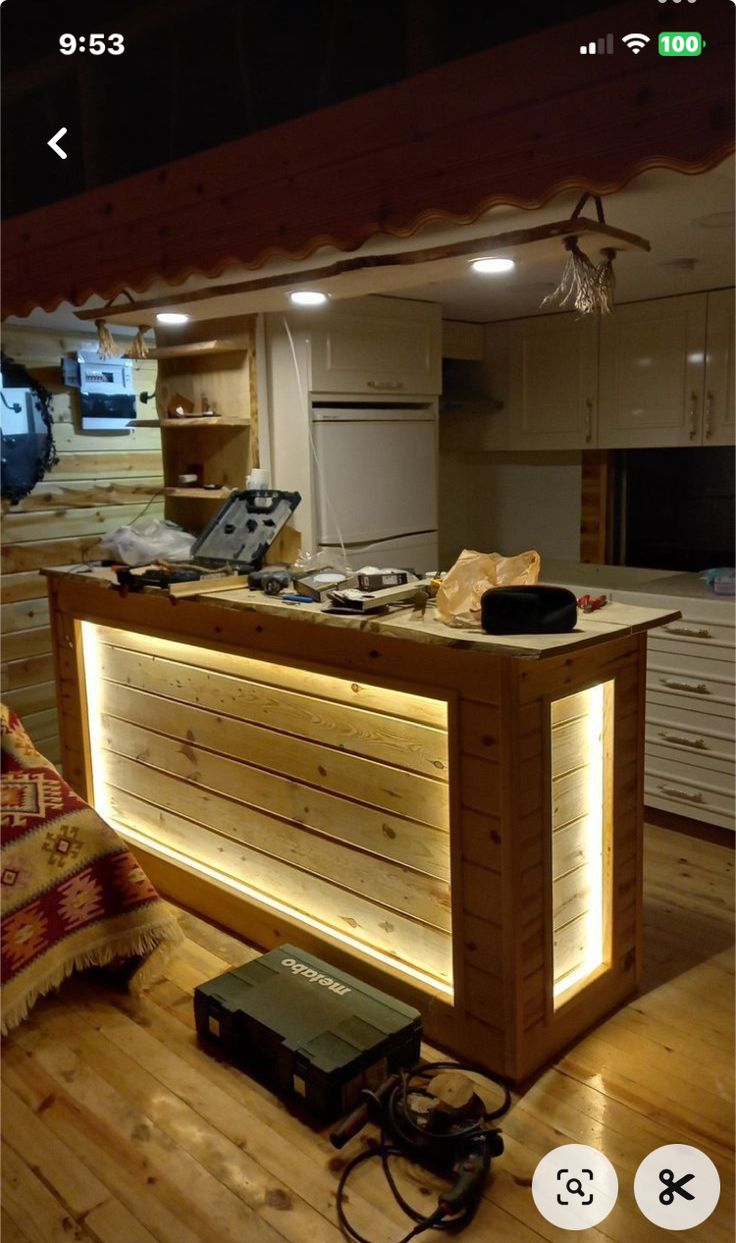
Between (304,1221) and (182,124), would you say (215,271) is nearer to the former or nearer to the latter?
(182,124)

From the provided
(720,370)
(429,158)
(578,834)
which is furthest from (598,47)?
(720,370)

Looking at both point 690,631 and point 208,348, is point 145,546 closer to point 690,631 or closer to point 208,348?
point 208,348

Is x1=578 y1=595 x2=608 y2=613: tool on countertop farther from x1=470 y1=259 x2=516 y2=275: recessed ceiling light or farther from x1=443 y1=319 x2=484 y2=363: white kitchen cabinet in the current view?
x1=443 y1=319 x2=484 y2=363: white kitchen cabinet

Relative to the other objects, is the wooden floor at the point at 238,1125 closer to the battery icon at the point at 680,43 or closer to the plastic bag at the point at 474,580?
the plastic bag at the point at 474,580

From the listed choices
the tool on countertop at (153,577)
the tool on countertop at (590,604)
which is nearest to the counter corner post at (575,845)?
the tool on countertop at (590,604)

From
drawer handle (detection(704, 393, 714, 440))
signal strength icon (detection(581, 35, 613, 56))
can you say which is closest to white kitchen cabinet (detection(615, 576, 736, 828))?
drawer handle (detection(704, 393, 714, 440))

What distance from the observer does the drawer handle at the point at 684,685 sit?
356 cm

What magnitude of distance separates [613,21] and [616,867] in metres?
2.00

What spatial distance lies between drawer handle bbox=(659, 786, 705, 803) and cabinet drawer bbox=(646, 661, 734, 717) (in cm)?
33

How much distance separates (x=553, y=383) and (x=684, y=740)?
5.95 feet

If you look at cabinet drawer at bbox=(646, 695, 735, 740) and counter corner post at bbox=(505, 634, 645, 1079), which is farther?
cabinet drawer at bbox=(646, 695, 735, 740)

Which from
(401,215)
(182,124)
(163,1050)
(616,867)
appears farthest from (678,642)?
(182,124)

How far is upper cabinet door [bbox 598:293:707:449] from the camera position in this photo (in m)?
3.87

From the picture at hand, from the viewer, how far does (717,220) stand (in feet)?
8.28
